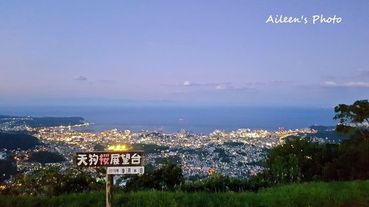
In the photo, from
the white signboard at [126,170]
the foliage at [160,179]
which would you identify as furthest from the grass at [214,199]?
the foliage at [160,179]

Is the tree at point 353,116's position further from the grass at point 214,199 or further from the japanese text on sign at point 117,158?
the japanese text on sign at point 117,158

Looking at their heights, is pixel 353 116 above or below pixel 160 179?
above

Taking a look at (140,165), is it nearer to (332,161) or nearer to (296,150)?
(332,161)

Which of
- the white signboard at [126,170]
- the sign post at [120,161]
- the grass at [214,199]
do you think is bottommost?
the grass at [214,199]

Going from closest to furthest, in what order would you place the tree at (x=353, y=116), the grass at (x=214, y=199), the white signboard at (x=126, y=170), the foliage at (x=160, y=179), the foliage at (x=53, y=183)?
the white signboard at (x=126, y=170) < the grass at (x=214, y=199) < the foliage at (x=53, y=183) < the foliage at (x=160, y=179) < the tree at (x=353, y=116)

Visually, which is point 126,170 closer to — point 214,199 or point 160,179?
point 214,199

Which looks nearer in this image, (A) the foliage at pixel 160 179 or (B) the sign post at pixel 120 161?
(B) the sign post at pixel 120 161

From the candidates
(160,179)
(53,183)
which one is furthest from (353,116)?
(53,183)

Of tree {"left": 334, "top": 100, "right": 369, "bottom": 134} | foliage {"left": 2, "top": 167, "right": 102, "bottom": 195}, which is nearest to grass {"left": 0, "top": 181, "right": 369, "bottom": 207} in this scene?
foliage {"left": 2, "top": 167, "right": 102, "bottom": 195}
